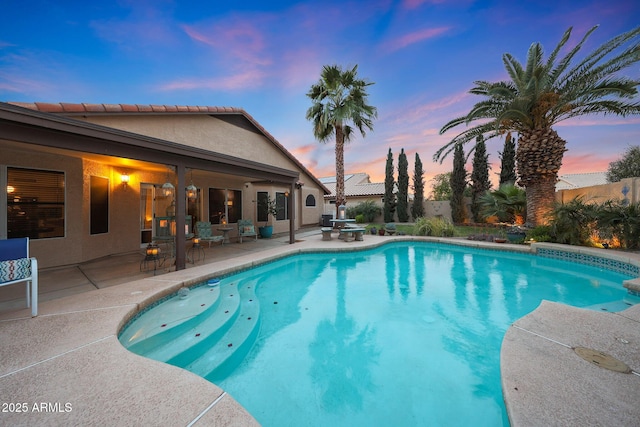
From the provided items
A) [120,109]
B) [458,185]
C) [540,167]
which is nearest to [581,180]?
[458,185]

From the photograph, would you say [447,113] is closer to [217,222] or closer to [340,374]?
[217,222]

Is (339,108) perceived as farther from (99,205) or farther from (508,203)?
(99,205)

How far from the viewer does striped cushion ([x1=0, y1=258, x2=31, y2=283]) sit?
307 cm

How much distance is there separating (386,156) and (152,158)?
1905cm

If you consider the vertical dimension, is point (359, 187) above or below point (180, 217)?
above

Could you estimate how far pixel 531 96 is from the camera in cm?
943

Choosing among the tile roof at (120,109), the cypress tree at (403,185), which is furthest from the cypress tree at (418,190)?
the tile roof at (120,109)

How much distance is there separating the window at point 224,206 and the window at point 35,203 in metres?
5.02

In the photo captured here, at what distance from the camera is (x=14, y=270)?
10.4ft

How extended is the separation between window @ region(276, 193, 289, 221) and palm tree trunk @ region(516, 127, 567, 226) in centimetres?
1208

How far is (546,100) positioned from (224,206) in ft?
47.9

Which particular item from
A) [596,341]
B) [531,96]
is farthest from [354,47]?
[596,341]

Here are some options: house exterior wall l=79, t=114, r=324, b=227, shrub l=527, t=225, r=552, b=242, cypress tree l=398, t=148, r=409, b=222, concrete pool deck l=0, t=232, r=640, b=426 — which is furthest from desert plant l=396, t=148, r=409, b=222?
concrete pool deck l=0, t=232, r=640, b=426

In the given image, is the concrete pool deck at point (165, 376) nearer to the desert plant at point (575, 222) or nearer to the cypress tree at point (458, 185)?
the desert plant at point (575, 222)
